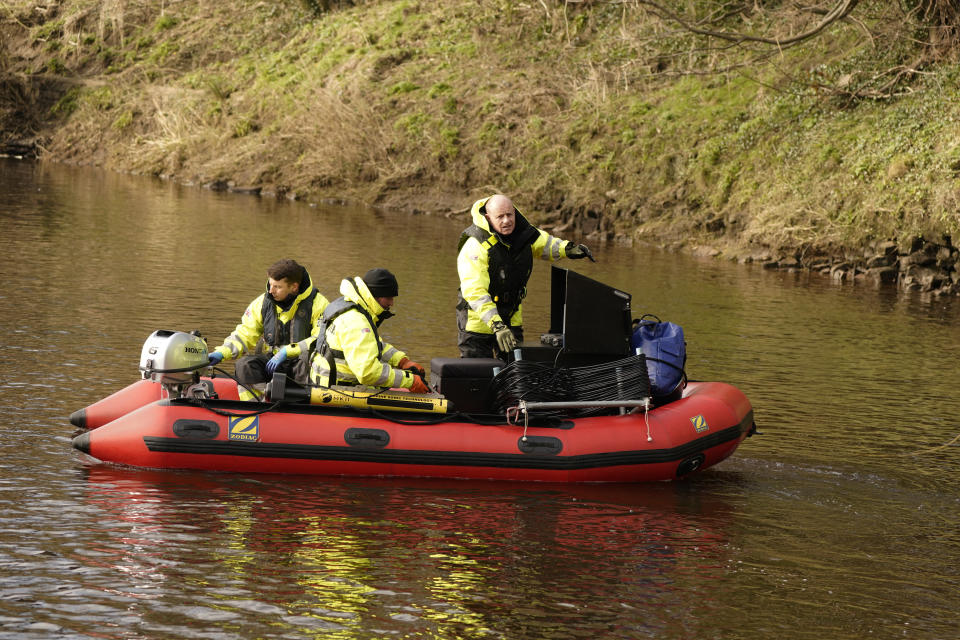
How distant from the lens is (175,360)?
7.96m

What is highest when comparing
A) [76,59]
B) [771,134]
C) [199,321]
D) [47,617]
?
[76,59]

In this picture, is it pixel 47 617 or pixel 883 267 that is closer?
pixel 47 617

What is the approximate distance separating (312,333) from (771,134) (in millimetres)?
13830

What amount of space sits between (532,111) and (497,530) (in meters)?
18.2

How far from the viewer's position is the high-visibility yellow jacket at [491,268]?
332 inches

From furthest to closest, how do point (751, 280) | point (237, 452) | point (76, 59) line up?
1. point (76, 59)
2. point (751, 280)
3. point (237, 452)

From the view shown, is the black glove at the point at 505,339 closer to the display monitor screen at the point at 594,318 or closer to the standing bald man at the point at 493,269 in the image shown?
the standing bald man at the point at 493,269

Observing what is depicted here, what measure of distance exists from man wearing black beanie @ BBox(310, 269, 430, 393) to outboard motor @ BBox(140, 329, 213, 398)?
29.5 inches

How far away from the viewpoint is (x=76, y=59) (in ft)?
115

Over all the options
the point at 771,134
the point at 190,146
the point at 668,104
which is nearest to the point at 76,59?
the point at 190,146

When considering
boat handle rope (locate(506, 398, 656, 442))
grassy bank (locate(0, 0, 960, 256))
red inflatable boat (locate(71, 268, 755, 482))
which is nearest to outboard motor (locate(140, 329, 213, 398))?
red inflatable boat (locate(71, 268, 755, 482))

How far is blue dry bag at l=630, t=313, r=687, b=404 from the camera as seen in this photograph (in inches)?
337

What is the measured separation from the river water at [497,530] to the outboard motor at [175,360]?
648mm

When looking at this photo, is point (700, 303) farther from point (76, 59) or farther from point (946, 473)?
point (76, 59)
